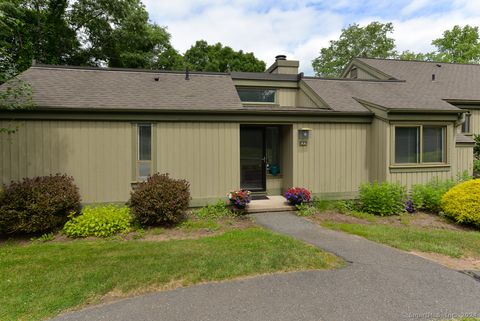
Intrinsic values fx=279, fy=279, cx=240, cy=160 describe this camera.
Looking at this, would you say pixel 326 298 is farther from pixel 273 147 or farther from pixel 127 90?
pixel 127 90

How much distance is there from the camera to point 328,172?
29.5 ft

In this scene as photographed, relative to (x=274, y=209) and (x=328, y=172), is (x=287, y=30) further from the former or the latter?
(x=274, y=209)

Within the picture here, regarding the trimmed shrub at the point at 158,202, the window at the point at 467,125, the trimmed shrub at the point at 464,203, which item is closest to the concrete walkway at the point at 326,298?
the trimmed shrub at the point at 158,202

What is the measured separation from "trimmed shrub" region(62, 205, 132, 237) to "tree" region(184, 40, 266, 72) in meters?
28.2

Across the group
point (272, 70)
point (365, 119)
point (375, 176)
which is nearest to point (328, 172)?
point (375, 176)

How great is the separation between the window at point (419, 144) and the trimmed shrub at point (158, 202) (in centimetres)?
674

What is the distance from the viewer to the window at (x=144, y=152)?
7930 millimetres

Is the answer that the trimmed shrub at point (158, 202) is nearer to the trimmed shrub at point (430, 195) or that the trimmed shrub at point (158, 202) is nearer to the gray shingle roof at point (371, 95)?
the gray shingle roof at point (371, 95)

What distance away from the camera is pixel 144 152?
26.1ft

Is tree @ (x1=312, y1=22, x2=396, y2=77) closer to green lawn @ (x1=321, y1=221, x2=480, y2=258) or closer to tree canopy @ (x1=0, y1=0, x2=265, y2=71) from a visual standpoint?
tree canopy @ (x1=0, y1=0, x2=265, y2=71)

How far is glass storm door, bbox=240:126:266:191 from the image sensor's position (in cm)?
954

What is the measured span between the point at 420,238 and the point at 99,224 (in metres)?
7.04

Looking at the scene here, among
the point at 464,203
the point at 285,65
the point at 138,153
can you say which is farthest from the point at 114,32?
the point at 464,203

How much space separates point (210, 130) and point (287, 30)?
41.6 ft
